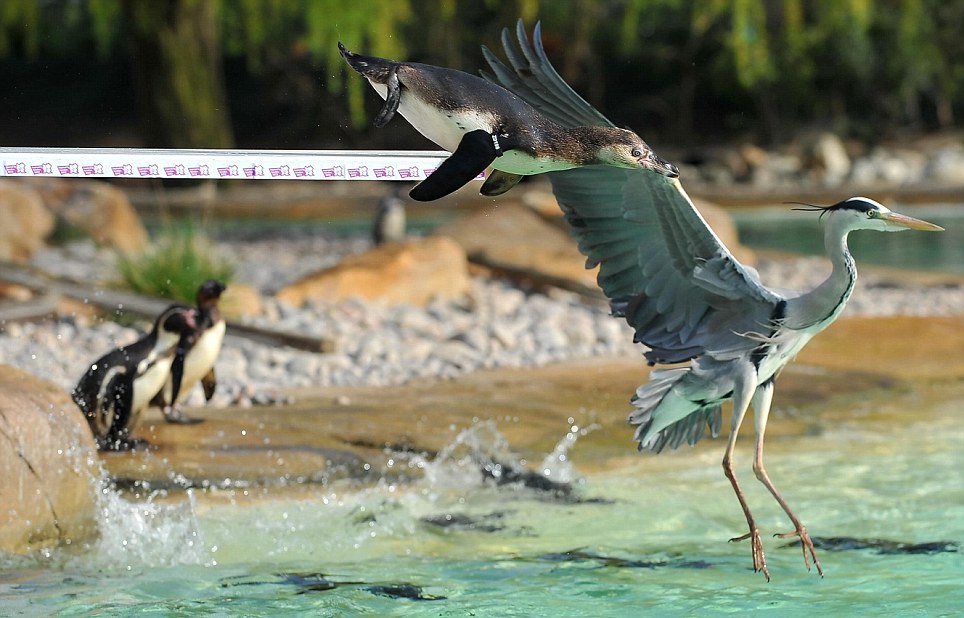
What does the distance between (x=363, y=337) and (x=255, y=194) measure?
1028 centimetres

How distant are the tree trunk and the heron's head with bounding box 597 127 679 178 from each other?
11.4 metres

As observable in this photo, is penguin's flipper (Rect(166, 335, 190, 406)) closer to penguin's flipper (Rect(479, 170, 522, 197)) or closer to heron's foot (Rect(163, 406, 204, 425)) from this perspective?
heron's foot (Rect(163, 406, 204, 425))

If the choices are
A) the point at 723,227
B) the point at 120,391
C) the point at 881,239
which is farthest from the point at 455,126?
the point at 881,239

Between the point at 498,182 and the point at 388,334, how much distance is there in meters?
4.57

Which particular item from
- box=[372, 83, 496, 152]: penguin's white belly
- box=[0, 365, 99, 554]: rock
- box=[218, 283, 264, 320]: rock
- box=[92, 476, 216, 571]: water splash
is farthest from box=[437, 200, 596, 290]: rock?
box=[372, 83, 496, 152]: penguin's white belly

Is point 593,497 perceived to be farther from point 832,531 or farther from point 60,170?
point 60,170

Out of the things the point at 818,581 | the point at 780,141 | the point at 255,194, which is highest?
the point at 780,141

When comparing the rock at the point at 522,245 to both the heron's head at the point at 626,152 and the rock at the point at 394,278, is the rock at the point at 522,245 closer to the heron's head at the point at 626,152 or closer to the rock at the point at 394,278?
the rock at the point at 394,278

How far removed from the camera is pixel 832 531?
165 inches

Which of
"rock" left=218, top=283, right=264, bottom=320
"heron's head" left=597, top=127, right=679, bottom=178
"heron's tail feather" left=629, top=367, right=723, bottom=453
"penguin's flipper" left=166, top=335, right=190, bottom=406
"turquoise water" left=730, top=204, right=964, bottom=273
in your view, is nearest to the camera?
"heron's head" left=597, top=127, right=679, bottom=178

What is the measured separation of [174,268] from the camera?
739 centimetres

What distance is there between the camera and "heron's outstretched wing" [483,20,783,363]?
2832 mm

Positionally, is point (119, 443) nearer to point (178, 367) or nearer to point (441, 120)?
point (178, 367)

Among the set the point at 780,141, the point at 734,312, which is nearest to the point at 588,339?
the point at 734,312
